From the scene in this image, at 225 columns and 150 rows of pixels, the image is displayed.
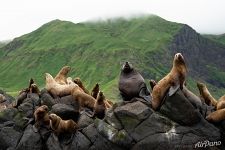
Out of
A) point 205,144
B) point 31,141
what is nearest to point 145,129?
point 205,144

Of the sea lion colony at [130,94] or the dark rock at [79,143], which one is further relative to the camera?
the dark rock at [79,143]

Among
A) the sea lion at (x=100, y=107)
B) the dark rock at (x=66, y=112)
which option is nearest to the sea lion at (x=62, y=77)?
the dark rock at (x=66, y=112)

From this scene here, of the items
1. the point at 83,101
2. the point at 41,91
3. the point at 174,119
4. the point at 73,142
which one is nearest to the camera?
the point at 174,119

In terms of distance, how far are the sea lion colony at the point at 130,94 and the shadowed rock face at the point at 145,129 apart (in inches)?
18.7

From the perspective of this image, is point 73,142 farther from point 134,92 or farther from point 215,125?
point 215,125

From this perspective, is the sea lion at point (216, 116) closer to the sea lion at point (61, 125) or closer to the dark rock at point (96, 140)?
the dark rock at point (96, 140)

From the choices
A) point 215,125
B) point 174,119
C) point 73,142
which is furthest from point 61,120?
point 215,125

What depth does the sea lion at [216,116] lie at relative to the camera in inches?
1036

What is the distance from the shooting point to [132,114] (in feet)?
89.1

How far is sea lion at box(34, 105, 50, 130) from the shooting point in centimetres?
3078

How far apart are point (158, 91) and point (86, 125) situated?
5555 millimetres

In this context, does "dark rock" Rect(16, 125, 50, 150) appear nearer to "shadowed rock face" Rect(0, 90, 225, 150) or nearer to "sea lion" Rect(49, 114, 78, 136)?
"shadowed rock face" Rect(0, 90, 225, 150)

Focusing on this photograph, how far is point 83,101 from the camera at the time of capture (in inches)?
1272

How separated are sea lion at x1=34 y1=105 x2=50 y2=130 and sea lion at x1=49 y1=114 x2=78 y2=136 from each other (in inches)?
60.9
